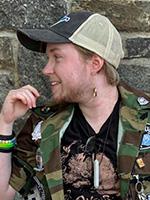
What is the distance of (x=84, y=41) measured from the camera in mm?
2334

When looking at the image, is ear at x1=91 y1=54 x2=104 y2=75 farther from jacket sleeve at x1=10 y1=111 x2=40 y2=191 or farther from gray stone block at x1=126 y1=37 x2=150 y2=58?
gray stone block at x1=126 y1=37 x2=150 y2=58

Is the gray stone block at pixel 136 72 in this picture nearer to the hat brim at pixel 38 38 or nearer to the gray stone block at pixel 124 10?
the gray stone block at pixel 124 10

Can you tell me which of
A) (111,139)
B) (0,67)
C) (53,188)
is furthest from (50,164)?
(0,67)

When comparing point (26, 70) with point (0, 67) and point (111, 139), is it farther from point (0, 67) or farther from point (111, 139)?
point (111, 139)

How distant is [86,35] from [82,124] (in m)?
0.36

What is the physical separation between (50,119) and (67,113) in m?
0.07

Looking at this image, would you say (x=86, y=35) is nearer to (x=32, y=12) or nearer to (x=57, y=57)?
(x=57, y=57)

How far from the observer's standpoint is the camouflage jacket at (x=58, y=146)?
2.32m

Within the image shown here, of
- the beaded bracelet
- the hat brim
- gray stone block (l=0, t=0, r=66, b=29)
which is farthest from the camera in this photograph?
gray stone block (l=0, t=0, r=66, b=29)

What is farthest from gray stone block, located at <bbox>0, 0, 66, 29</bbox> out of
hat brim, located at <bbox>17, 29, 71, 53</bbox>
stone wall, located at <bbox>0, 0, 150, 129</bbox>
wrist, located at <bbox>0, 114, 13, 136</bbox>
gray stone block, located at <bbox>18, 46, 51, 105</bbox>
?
wrist, located at <bbox>0, 114, 13, 136</bbox>

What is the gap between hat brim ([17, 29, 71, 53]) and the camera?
2.32 metres

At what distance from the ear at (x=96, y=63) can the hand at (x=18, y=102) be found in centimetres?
24

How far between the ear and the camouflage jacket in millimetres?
141

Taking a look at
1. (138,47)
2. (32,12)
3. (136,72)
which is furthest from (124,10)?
(32,12)
